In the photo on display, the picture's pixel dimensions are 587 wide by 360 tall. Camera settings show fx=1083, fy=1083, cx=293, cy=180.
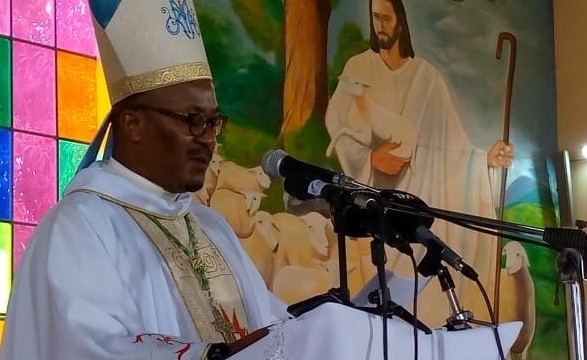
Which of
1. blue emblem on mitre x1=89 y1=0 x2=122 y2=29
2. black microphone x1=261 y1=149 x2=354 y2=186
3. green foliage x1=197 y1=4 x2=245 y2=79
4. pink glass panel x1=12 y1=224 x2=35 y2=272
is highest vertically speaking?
green foliage x1=197 y1=4 x2=245 y2=79

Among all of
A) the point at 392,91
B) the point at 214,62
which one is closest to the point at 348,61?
the point at 392,91

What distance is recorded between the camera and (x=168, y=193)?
2.15 meters

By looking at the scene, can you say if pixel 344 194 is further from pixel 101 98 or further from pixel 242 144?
pixel 242 144

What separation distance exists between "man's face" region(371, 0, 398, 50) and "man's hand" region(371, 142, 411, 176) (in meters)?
0.43

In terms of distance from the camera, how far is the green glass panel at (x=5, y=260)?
309cm

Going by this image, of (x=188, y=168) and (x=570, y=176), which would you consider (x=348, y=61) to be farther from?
(x=188, y=168)

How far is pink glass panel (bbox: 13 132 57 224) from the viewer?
318 centimetres

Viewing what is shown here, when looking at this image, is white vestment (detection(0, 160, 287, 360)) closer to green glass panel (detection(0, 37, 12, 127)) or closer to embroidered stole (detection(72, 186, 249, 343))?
embroidered stole (detection(72, 186, 249, 343))

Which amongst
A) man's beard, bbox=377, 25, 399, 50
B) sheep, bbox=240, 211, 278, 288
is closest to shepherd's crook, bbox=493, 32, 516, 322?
man's beard, bbox=377, 25, 399, 50

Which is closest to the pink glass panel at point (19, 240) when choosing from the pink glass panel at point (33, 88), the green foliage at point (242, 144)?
the pink glass panel at point (33, 88)

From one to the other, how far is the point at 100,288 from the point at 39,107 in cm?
164

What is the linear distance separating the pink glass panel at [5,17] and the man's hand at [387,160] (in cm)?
166

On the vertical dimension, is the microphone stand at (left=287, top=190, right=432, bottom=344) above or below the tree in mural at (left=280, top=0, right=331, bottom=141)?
below

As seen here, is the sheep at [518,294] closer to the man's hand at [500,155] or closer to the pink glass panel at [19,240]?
the man's hand at [500,155]
